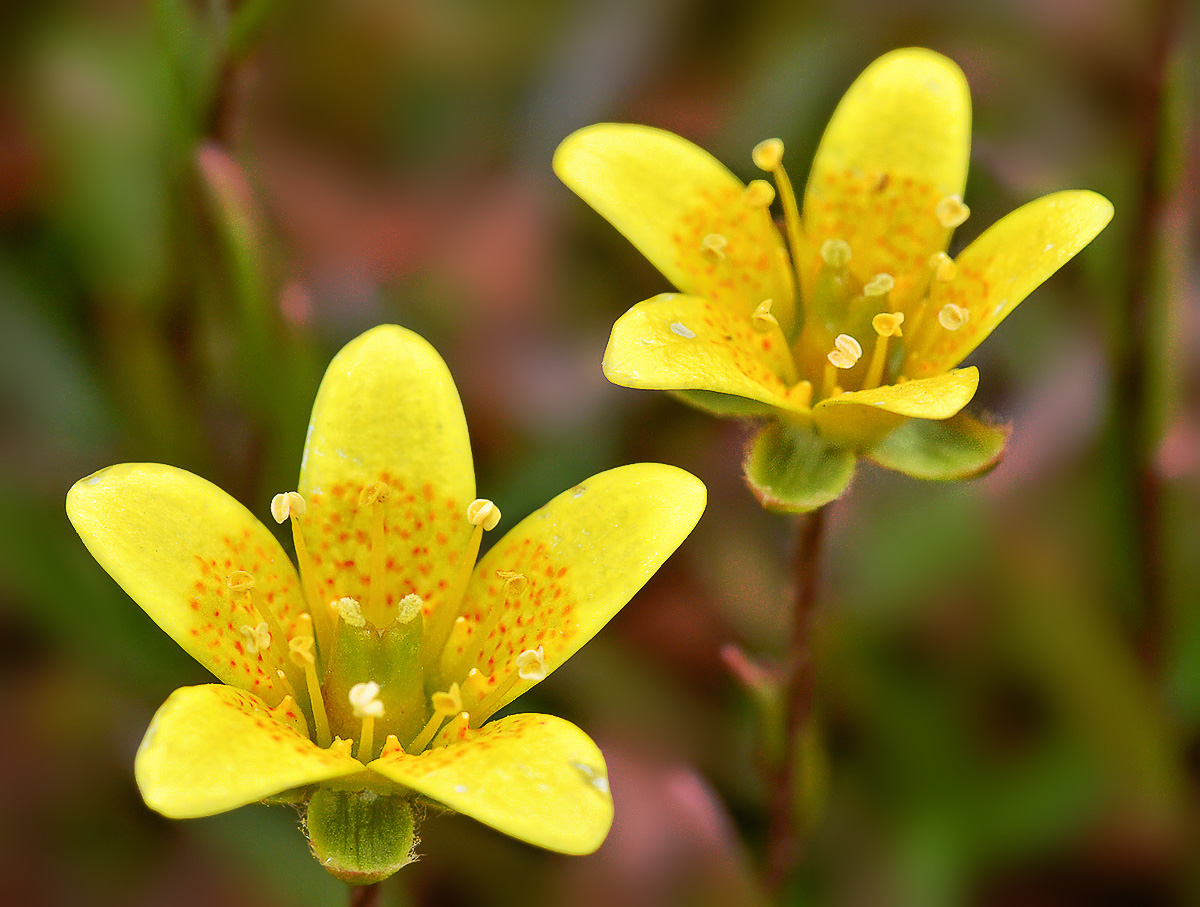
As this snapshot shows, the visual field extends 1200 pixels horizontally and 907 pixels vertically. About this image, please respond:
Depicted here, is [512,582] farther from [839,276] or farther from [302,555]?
[839,276]

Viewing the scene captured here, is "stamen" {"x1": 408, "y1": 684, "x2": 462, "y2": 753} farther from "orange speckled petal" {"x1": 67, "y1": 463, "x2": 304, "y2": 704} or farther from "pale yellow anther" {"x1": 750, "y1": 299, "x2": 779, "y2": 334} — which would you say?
"pale yellow anther" {"x1": 750, "y1": 299, "x2": 779, "y2": 334}

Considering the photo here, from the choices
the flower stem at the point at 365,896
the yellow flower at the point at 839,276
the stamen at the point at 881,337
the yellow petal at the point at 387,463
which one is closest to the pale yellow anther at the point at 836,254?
the yellow flower at the point at 839,276

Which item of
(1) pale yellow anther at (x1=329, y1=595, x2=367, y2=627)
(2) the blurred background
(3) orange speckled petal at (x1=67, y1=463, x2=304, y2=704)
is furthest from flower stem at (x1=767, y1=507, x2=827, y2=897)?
(3) orange speckled petal at (x1=67, y1=463, x2=304, y2=704)

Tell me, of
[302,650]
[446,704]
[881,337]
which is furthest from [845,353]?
[302,650]

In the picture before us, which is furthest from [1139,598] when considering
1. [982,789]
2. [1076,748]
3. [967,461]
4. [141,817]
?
[141,817]

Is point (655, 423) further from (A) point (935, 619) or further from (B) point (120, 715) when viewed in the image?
(B) point (120, 715)
